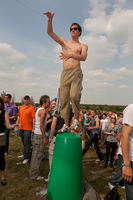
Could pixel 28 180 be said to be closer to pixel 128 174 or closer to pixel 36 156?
pixel 36 156

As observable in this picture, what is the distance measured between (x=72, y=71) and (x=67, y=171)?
6.98ft

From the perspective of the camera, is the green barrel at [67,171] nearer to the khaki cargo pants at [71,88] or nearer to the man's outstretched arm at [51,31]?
the khaki cargo pants at [71,88]

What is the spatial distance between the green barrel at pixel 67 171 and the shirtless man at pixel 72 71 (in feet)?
1.41

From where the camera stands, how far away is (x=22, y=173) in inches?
205

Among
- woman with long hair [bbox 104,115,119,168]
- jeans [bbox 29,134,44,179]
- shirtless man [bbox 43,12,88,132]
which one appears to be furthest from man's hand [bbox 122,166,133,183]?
woman with long hair [bbox 104,115,119,168]

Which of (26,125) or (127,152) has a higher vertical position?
(127,152)

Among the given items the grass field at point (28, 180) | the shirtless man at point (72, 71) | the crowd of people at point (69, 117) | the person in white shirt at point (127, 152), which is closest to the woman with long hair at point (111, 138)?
Result: the crowd of people at point (69, 117)

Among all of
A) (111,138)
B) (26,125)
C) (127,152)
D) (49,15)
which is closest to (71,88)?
(49,15)

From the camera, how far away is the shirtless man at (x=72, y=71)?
3.36 metres

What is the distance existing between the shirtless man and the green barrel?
0.43m

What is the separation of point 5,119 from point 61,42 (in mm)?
2712

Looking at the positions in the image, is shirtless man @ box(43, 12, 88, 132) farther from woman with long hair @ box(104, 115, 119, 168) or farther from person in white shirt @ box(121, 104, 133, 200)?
woman with long hair @ box(104, 115, 119, 168)

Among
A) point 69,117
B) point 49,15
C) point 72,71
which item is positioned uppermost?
point 49,15

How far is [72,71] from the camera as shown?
3416 mm
